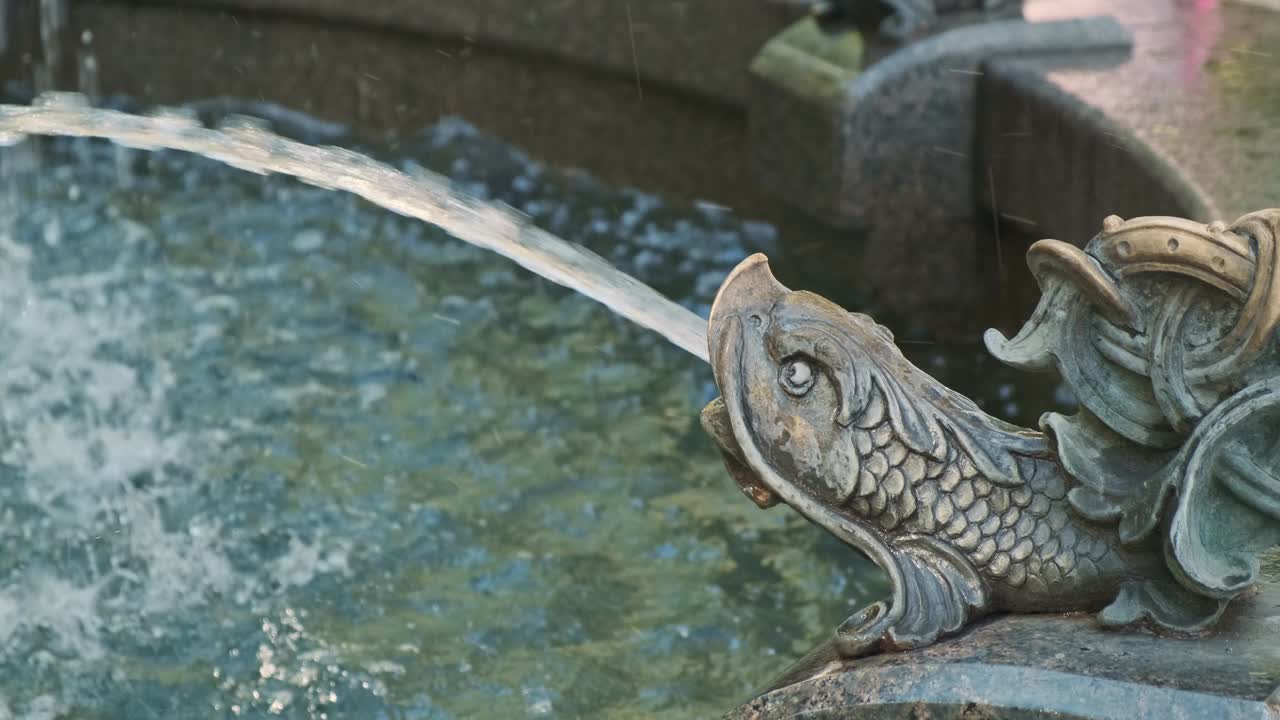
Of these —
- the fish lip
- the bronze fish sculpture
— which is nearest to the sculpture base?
the bronze fish sculpture

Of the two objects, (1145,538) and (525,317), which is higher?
(1145,538)

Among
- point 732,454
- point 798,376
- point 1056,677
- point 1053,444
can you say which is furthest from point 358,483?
point 1056,677

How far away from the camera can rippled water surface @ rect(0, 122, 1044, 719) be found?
10.1ft

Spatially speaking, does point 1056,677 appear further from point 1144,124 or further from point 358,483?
point 1144,124

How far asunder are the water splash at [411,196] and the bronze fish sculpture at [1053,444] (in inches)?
16.4

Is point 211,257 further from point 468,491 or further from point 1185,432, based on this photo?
point 1185,432

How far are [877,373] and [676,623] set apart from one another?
1.44 m

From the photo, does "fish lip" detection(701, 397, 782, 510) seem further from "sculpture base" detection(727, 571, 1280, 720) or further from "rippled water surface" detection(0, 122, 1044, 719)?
"rippled water surface" detection(0, 122, 1044, 719)

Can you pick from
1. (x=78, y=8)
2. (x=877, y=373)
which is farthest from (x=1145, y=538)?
(x=78, y=8)

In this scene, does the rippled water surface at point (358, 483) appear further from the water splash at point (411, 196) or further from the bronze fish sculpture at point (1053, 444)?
the bronze fish sculpture at point (1053, 444)

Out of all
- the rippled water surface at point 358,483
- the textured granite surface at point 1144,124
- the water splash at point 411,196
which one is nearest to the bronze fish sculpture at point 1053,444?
the water splash at point 411,196

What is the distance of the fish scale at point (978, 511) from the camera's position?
2010mm

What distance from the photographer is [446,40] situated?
23.2ft

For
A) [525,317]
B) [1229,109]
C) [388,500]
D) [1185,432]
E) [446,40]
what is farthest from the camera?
[446,40]
